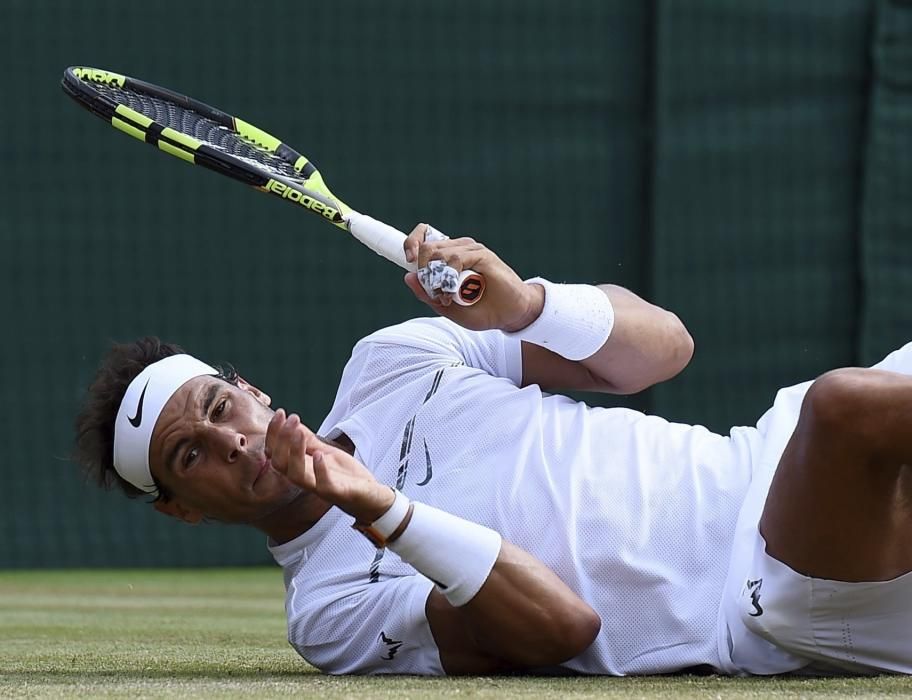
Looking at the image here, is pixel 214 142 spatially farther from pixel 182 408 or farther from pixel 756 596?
pixel 756 596

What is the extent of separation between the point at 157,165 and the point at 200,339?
620 millimetres

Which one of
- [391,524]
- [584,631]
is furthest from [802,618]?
[391,524]

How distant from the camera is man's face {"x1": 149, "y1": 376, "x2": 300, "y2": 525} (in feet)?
7.82

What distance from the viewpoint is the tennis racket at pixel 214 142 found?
2.76 meters

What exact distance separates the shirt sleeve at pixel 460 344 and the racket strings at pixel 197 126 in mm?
444

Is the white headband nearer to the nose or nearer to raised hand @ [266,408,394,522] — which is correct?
the nose

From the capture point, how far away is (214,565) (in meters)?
5.28

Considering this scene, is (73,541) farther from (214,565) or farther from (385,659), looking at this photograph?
(385,659)

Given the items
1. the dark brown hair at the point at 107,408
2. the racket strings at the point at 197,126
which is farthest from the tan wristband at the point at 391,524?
the racket strings at the point at 197,126

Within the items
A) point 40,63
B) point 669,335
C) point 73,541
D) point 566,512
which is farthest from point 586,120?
point 566,512

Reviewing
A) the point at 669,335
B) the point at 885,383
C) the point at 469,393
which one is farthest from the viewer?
the point at 669,335

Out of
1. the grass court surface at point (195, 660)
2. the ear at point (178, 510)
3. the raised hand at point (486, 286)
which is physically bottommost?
the grass court surface at point (195, 660)

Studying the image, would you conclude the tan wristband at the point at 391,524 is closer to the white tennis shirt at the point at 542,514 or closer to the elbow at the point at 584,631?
the white tennis shirt at the point at 542,514

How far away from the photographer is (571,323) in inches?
98.3
